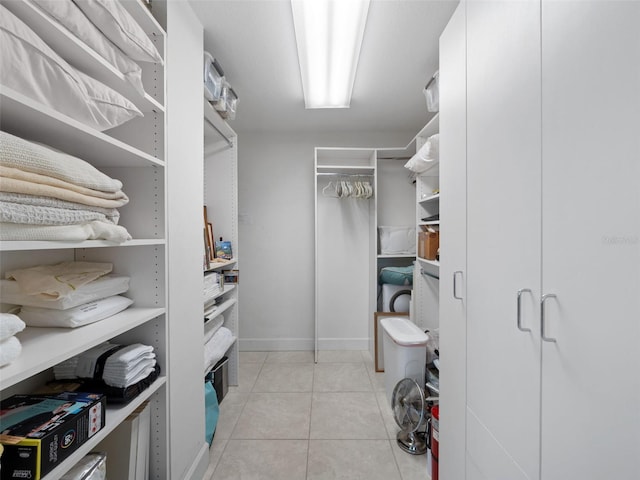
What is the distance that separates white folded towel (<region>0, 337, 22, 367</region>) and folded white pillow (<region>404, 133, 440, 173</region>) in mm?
2155

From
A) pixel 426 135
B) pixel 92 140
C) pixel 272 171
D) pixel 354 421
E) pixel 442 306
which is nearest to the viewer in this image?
pixel 92 140

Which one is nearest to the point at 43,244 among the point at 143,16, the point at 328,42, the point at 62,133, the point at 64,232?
the point at 64,232

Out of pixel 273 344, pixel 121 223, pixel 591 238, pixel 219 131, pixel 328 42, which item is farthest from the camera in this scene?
pixel 273 344

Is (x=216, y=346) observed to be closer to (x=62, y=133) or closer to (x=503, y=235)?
(x=62, y=133)

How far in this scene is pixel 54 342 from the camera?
0.80 metres

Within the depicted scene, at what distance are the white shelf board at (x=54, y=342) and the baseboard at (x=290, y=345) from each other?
2321mm

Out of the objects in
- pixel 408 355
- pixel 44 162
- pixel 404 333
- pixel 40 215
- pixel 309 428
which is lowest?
pixel 309 428

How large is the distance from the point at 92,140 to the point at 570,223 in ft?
4.59

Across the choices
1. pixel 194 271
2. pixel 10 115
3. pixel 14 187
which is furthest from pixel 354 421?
pixel 10 115

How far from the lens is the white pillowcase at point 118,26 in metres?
0.84

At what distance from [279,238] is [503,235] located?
2.57 m

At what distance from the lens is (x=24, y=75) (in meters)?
0.66

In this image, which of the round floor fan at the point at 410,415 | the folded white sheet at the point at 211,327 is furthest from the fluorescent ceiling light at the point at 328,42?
the round floor fan at the point at 410,415

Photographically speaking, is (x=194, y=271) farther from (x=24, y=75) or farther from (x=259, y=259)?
(x=259, y=259)
